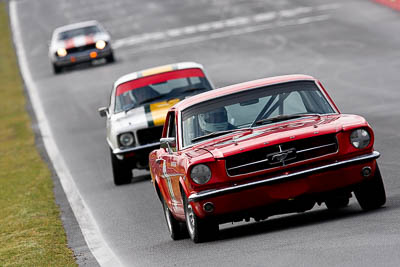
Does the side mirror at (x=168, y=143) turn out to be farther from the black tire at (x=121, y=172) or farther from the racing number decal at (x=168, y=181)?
the black tire at (x=121, y=172)

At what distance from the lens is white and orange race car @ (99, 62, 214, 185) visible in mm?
15250

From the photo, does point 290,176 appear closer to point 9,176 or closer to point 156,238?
point 156,238

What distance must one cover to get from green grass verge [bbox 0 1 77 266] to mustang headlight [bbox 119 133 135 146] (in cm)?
120

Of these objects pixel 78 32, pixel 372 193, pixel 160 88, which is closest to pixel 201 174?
pixel 372 193

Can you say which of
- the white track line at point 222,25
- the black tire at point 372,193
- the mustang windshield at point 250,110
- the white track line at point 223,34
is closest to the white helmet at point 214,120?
the mustang windshield at point 250,110

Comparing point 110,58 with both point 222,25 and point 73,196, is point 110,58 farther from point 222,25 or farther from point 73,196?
point 73,196

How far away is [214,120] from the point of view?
385 inches

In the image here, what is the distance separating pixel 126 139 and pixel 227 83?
1247 centimetres

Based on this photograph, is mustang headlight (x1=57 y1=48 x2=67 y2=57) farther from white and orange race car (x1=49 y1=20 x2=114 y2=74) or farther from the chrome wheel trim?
the chrome wheel trim

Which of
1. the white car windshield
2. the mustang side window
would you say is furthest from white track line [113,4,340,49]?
the mustang side window

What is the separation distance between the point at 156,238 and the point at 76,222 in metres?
2.12

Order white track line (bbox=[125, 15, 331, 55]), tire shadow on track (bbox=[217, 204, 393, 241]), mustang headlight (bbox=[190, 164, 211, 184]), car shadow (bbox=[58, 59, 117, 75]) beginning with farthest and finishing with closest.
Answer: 1. white track line (bbox=[125, 15, 331, 55])
2. car shadow (bbox=[58, 59, 117, 75])
3. tire shadow on track (bbox=[217, 204, 393, 241])
4. mustang headlight (bbox=[190, 164, 211, 184])

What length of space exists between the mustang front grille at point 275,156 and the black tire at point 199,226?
0.49 metres

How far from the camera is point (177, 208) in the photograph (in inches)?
382
